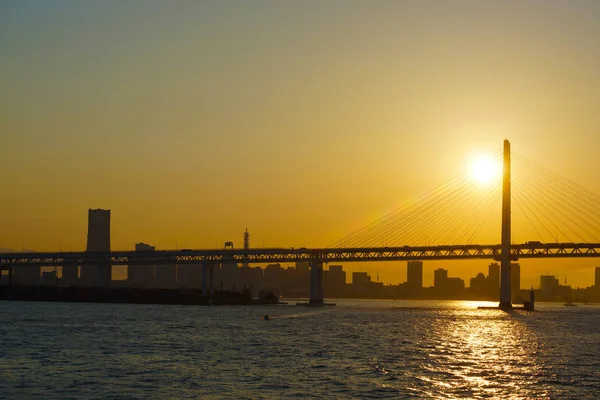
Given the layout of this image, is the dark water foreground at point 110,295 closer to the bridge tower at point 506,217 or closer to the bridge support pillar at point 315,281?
the bridge support pillar at point 315,281

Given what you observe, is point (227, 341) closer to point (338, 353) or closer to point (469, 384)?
point (338, 353)

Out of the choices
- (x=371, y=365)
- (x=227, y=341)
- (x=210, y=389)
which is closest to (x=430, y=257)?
(x=227, y=341)

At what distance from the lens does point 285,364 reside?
46.6 m

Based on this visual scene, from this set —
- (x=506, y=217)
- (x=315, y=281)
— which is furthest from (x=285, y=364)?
(x=315, y=281)

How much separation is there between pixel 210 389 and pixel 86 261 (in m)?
167

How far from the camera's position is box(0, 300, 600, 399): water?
121 ft

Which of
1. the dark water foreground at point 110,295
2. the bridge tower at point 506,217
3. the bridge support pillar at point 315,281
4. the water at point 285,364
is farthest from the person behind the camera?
the dark water foreground at point 110,295

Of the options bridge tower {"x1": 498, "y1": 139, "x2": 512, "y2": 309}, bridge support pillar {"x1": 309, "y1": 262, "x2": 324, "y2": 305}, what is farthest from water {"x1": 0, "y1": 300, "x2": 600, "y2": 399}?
bridge support pillar {"x1": 309, "y1": 262, "x2": 324, "y2": 305}

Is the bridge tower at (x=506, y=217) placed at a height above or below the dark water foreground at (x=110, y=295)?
above

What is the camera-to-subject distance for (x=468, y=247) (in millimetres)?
Answer: 152625

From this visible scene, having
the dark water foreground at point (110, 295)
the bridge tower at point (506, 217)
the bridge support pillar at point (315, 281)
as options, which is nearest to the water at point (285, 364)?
the bridge tower at point (506, 217)

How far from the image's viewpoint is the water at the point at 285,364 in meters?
37.0

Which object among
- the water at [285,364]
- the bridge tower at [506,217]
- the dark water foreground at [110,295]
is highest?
the bridge tower at [506,217]

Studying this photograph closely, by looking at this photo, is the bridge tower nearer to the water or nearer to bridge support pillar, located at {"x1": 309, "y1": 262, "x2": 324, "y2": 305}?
bridge support pillar, located at {"x1": 309, "y1": 262, "x2": 324, "y2": 305}
